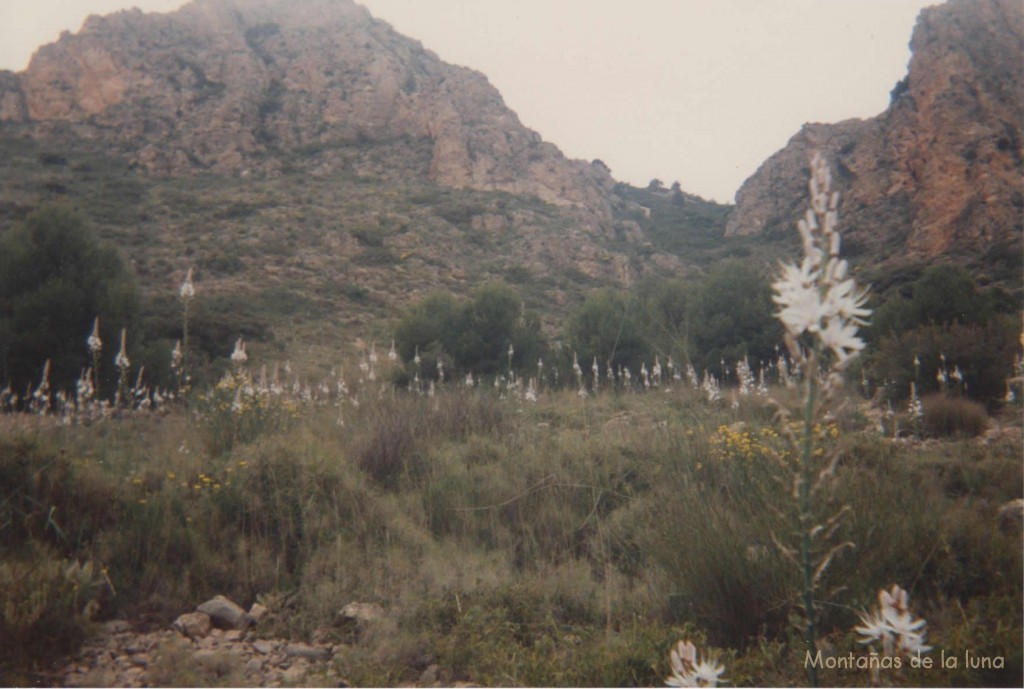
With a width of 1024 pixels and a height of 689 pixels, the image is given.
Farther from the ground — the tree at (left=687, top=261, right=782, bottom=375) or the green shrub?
the tree at (left=687, top=261, right=782, bottom=375)

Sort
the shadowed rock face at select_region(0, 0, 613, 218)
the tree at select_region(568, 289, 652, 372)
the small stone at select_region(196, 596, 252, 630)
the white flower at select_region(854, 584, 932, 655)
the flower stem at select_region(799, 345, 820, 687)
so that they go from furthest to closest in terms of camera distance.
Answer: the shadowed rock face at select_region(0, 0, 613, 218)
the tree at select_region(568, 289, 652, 372)
the small stone at select_region(196, 596, 252, 630)
the white flower at select_region(854, 584, 932, 655)
the flower stem at select_region(799, 345, 820, 687)

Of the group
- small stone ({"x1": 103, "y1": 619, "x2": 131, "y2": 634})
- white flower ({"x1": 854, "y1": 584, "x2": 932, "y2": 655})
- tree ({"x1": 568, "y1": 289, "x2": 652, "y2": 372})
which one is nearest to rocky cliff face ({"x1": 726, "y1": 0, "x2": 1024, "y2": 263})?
tree ({"x1": 568, "y1": 289, "x2": 652, "y2": 372})

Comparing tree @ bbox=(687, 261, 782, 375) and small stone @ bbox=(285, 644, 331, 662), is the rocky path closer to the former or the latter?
small stone @ bbox=(285, 644, 331, 662)

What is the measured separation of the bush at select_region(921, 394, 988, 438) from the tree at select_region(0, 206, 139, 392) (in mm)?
14330

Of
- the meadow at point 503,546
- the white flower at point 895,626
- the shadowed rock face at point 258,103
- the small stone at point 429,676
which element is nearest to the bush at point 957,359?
the meadow at point 503,546

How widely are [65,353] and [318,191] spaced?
93.6ft

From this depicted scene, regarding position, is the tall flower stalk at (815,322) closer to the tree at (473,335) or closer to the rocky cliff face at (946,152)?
the tree at (473,335)

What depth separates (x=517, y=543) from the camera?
4340mm

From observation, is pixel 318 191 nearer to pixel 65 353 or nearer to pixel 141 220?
pixel 141 220

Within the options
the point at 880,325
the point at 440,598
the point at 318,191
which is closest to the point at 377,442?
the point at 440,598

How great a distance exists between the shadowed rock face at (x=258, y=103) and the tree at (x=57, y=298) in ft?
91.4

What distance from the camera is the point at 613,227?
150 ft

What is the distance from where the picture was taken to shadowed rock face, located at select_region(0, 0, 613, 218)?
43.2 meters

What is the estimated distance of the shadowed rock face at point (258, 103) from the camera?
142 ft
